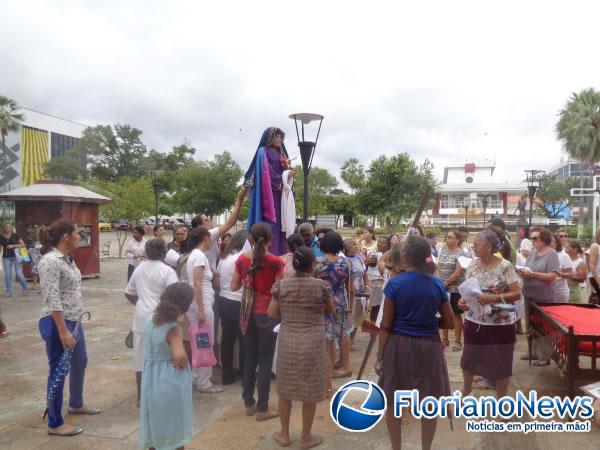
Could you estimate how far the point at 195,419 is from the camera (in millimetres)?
4320

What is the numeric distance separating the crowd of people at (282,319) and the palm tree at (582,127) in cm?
2804

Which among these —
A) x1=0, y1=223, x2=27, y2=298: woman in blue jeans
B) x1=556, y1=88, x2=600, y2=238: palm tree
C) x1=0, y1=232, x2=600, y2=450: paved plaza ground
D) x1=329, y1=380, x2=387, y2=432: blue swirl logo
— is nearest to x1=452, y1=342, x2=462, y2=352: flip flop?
x1=0, y1=232, x2=600, y2=450: paved plaza ground

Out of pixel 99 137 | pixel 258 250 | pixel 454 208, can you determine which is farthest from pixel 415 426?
pixel 99 137

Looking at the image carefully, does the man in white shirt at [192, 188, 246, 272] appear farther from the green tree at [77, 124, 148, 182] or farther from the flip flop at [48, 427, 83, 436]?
the green tree at [77, 124, 148, 182]

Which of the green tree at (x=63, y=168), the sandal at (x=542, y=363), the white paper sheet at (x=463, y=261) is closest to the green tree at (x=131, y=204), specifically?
the white paper sheet at (x=463, y=261)

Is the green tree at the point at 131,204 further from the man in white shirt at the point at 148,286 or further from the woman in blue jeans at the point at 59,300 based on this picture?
the woman in blue jeans at the point at 59,300

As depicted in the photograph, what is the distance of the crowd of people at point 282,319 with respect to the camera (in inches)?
128

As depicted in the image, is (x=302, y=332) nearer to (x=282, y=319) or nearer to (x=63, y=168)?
(x=282, y=319)

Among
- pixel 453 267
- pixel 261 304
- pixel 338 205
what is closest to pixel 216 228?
pixel 261 304

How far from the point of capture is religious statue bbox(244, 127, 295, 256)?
5301 mm

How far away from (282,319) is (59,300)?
5.78 feet

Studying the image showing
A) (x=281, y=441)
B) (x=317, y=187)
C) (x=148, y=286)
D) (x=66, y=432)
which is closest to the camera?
(x=281, y=441)

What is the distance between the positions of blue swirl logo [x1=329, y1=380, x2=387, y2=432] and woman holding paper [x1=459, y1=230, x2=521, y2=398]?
1043 mm

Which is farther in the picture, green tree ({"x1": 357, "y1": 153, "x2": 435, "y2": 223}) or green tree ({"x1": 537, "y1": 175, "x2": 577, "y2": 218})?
green tree ({"x1": 537, "y1": 175, "x2": 577, "y2": 218})
